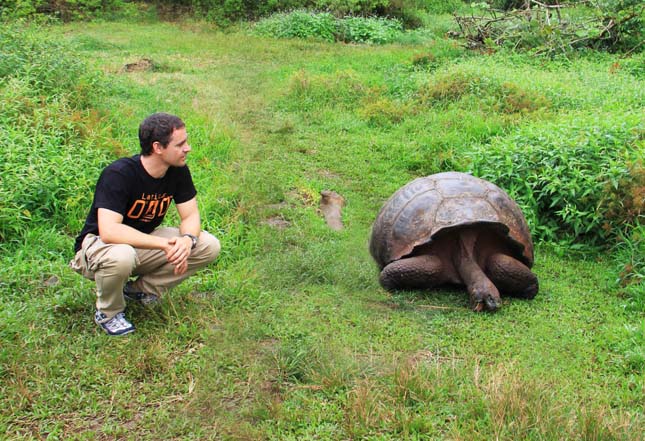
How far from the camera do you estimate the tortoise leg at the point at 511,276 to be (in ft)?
14.4

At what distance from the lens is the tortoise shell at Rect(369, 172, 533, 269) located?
14.5ft

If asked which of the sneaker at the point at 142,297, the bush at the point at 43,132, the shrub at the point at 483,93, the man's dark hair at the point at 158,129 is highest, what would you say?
the man's dark hair at the point at 158,129

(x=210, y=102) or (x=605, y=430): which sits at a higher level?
(x=605, y=430)

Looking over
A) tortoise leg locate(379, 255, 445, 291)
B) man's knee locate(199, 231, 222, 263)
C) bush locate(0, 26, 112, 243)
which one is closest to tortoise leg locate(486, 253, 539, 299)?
tortoise leg locate(379, 255, 445, 291)

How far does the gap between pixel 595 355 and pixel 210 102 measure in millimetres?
6862

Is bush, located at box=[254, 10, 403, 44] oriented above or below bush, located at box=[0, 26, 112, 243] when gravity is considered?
below

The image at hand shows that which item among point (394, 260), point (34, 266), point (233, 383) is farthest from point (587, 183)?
point (34, 266)

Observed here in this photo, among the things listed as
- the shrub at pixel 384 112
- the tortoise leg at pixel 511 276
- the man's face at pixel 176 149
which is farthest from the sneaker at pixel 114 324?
the shrub at pixel 384 112

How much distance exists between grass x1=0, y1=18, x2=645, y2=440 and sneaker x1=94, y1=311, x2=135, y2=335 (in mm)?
62

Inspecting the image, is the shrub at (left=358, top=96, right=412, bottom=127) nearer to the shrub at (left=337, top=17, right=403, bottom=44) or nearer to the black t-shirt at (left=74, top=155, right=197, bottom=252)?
the black t-shirt at (left=74, top=155, right=197, bottom=252)

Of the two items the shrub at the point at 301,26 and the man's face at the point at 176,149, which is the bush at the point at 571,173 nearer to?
the man's face at the point at 176,149

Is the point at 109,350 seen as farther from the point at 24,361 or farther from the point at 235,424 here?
the point at 235,424

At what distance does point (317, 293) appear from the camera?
4555 millimetres

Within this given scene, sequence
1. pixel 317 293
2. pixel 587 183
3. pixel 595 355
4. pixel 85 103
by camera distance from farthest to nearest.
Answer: pixel 85 103
pixel 587 183
pixel 317 293
pixel 595 355
